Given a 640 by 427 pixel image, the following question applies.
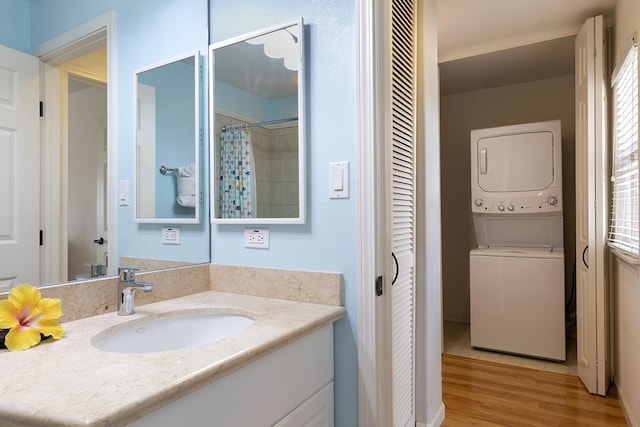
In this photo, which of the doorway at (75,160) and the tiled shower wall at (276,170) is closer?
the doorway at (75,160)

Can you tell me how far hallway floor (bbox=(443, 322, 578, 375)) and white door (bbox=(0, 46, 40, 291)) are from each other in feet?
10.3

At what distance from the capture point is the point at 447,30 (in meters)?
2.87

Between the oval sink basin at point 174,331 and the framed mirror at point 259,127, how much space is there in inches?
15.1

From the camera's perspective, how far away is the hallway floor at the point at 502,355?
9.92 feet

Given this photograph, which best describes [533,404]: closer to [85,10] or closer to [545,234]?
[545,234]

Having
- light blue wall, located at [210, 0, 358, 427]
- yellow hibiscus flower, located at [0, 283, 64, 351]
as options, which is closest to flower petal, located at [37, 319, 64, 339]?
yellow hibiscus flower, located at [0, 283, 64, 351]

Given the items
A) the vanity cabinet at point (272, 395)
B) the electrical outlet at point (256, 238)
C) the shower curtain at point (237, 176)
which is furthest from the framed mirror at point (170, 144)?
the vanity cabinet at point (272, 395)

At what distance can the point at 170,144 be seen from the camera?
165cm

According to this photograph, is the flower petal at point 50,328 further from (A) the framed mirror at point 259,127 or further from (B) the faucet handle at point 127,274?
(A) the framed mirror at point 259,127

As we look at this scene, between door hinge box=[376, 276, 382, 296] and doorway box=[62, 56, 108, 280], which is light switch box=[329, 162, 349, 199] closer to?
door hinge box=[376, 276, 382, 296]

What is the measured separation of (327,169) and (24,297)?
3.01ft

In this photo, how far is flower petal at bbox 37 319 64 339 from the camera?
959 mm

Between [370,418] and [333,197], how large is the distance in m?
0.74

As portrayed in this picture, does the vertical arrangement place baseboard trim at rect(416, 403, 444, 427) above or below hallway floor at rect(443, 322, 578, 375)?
above
